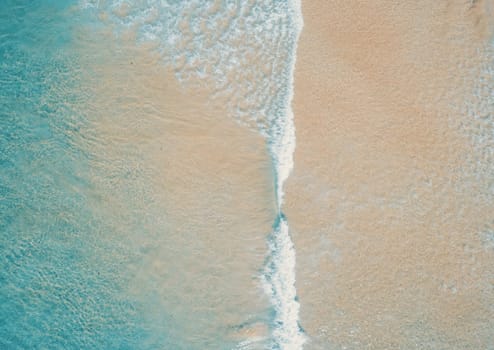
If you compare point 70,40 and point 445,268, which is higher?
point 70,40

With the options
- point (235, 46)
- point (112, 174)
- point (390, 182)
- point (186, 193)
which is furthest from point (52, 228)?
point (390, 182)

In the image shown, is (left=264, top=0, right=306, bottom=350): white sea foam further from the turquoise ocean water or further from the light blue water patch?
the light blue water patch

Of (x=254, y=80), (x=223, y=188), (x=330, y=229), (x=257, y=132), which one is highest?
(x=254, y=80)

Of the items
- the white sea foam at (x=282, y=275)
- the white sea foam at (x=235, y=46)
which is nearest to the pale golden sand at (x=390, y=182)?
the white sea foam at (x=282, y=275)

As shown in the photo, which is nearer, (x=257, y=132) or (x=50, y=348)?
(x=50, y=348)

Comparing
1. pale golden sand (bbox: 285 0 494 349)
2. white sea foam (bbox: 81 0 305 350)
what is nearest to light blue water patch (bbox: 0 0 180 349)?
white sea foam (bbox: 81 0 305 350)

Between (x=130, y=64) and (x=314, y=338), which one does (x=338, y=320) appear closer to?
(x=314, y=338)

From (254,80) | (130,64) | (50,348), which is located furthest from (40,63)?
(50,348)
